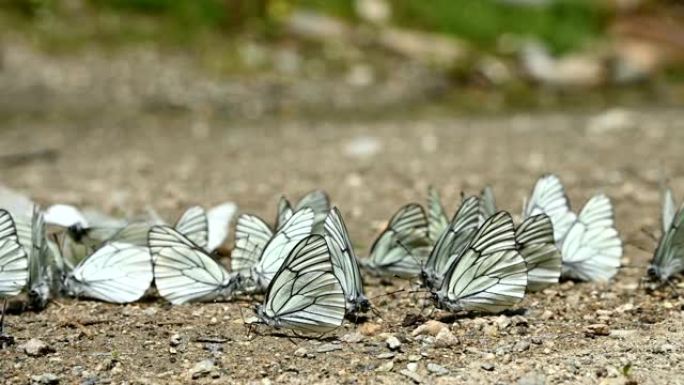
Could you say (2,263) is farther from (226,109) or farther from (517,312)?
(226,109)

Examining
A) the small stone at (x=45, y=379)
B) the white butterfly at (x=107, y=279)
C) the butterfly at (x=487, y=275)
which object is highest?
the butterfly at (x=487, y=275)

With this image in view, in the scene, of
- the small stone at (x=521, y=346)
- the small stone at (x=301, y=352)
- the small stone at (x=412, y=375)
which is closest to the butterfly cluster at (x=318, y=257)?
the small stone at (x=301, y=352)

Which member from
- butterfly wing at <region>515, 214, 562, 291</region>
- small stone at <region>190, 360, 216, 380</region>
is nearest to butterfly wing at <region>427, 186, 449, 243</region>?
butterfly wing at <region>515, 214, 562, 291</region>

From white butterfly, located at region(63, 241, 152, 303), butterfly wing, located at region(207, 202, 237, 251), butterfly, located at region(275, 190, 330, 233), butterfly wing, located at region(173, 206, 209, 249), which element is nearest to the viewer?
white butterfly, located at region(63, 241, 152, 303)

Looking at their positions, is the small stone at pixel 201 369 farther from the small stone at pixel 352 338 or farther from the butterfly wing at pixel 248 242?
the butterfly wing at pixel 248 242

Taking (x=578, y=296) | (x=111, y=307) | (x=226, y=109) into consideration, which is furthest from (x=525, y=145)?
(x=111, y=307)

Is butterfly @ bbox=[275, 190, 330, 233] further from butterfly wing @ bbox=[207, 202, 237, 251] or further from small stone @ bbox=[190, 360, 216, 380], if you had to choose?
small stone @ bbox=[190, 360, 216, 380]
